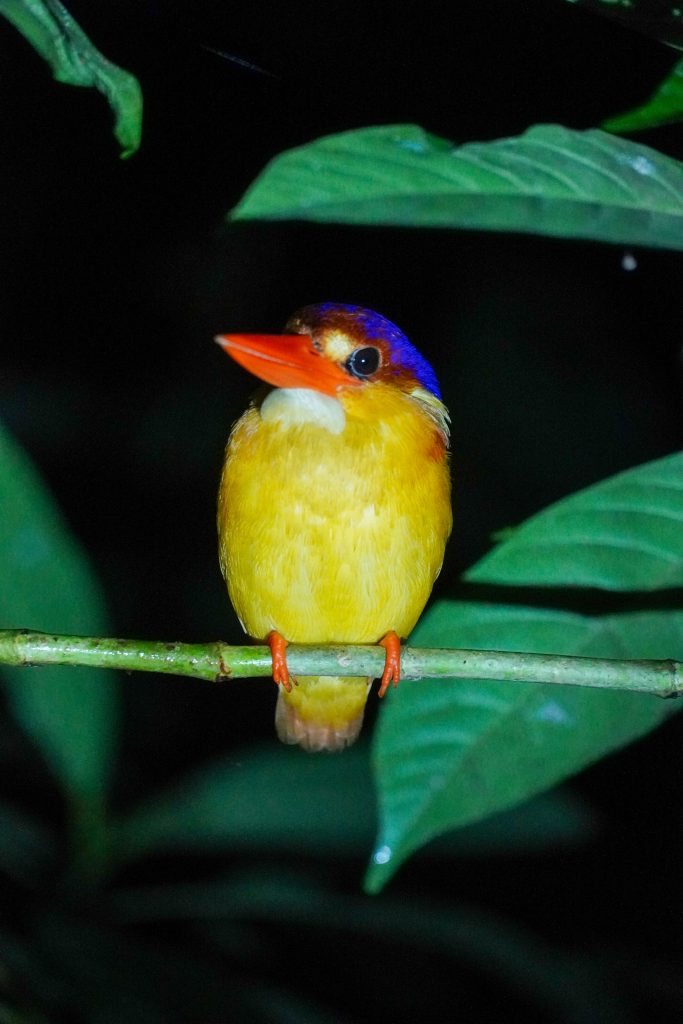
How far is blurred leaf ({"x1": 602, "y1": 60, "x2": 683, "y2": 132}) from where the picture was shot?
1178 millimetres

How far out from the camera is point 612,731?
52.3 inches

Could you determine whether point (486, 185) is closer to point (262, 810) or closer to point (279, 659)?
point (279, 659)

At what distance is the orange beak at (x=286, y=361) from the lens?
131 centimetres

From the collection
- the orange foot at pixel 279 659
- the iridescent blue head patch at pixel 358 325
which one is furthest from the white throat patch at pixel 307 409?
the orange foot at pixel 279 659

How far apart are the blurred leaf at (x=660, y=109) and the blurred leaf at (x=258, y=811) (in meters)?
1.84

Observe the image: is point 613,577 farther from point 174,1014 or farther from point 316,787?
point 316,787

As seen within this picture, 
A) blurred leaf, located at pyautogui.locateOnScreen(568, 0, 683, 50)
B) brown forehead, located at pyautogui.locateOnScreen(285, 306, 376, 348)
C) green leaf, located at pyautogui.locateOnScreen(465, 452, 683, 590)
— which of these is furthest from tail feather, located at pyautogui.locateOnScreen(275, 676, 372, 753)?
blurred leaf, located at pyautogui.locateOnScreen(568, 0, 683, 50)

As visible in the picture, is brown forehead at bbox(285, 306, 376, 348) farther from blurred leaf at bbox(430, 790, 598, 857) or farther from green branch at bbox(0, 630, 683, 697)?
blurred leaf at bbox(430, 790, 598, 857)

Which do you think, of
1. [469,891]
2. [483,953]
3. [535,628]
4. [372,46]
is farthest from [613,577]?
[469,891]

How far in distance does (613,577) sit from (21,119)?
2.81 metres

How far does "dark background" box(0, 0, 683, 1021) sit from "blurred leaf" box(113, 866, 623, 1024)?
1.72ft

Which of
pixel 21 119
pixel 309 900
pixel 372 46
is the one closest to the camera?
pixel 372 46

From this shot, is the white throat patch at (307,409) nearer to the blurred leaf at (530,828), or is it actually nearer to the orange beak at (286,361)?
the orange beak at (286,361)

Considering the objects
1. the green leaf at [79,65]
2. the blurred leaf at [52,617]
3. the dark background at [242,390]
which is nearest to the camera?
the green leaf at [79,65]
